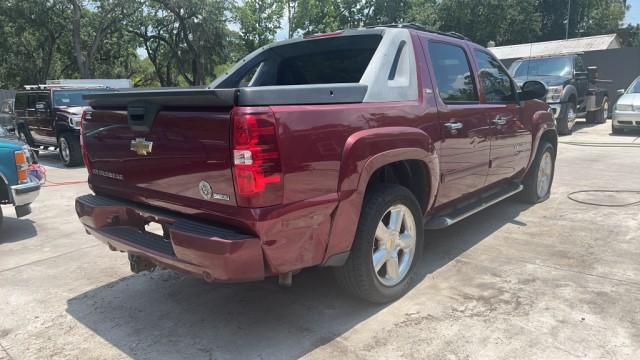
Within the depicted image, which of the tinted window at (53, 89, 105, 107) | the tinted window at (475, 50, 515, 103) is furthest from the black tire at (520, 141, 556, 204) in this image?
the tinted window at (53, 89, 105, 107)

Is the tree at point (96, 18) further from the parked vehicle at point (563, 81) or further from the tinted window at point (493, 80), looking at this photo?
the tinted window at point (493, 80)

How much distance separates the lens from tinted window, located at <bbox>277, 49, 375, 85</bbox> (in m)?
4.22

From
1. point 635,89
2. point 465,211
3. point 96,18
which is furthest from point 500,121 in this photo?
point 96,18

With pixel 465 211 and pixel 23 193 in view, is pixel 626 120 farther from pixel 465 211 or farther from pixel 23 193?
pixel 23 193

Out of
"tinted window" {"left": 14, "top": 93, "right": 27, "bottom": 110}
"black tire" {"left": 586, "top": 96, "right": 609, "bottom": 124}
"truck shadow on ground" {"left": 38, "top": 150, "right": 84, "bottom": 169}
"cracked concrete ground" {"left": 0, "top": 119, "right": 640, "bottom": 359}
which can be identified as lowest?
"cracked concrete ground" {"left": 0, "top": 119, "right": 640, "bottom": 359}

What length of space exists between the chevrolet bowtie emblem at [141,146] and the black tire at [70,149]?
8787mm

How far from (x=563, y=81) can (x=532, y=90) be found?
328 inches

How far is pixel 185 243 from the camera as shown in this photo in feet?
9.00

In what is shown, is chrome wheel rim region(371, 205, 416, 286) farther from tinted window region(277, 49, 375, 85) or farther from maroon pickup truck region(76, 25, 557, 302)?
tinted window region(277, 49, 375, 85)

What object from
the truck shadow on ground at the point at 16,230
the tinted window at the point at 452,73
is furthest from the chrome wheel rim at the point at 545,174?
the truck shadow on ground at the point at 16,230

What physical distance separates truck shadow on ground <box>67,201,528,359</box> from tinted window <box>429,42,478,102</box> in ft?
4.85

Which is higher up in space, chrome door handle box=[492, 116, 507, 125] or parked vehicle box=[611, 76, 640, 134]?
chrome door handle box=[492, 116, 507, 125]

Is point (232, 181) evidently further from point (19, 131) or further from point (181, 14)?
point (181, 14)

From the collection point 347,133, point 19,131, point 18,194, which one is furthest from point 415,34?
point 19,131
